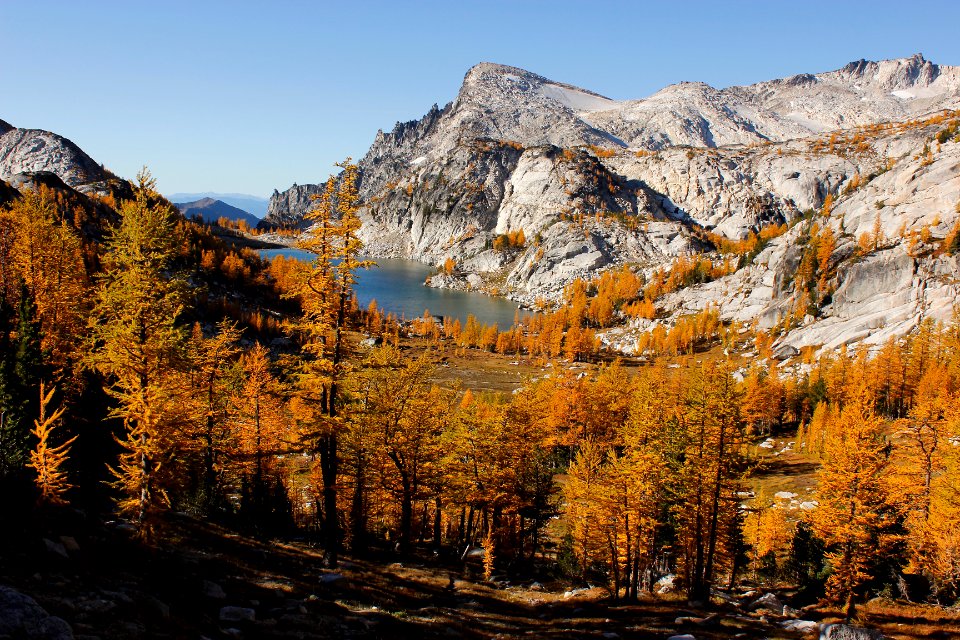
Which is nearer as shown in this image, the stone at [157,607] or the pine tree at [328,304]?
the stone at [157,607]

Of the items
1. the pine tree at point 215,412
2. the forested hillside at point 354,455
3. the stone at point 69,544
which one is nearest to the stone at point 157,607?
the forested hillside at point 354,455

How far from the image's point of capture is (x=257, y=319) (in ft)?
484

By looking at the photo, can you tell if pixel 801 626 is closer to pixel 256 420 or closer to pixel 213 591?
pixel 213 591

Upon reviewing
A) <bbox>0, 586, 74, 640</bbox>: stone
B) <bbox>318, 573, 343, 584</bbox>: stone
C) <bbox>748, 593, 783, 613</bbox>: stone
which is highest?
<bbox>0, 586, 74, 640</bbox>: stone

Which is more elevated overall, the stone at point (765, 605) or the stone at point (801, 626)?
the stone at point (801, 626)

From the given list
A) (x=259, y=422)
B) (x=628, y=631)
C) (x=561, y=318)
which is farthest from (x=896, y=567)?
(x=561, y=318)

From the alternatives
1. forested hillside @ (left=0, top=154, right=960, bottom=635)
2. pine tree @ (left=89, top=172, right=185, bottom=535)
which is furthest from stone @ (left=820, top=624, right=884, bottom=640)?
pine tree @ (left=89, top=172, right=185, bottom=535)

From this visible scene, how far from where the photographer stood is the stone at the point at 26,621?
9.64 meters

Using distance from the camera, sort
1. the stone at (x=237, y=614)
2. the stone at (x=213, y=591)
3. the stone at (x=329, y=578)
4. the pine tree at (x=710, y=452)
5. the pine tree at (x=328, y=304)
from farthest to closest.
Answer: the pine tree at (x=710, y=452)
the pine tree at (x=328, y=304)
the stone at (x=329, y=578)
the stone at (x=213, y=591)
the stone at (x=237, y=614)

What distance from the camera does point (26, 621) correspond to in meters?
9.87

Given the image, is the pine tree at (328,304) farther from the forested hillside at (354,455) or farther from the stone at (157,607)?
the stone at (157,607)

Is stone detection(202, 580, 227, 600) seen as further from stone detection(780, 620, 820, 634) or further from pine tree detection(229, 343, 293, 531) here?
stone detection(780, 620, 820, 634)

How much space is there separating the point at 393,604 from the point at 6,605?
12.6 m

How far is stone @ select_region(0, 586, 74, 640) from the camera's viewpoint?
9641 mm
